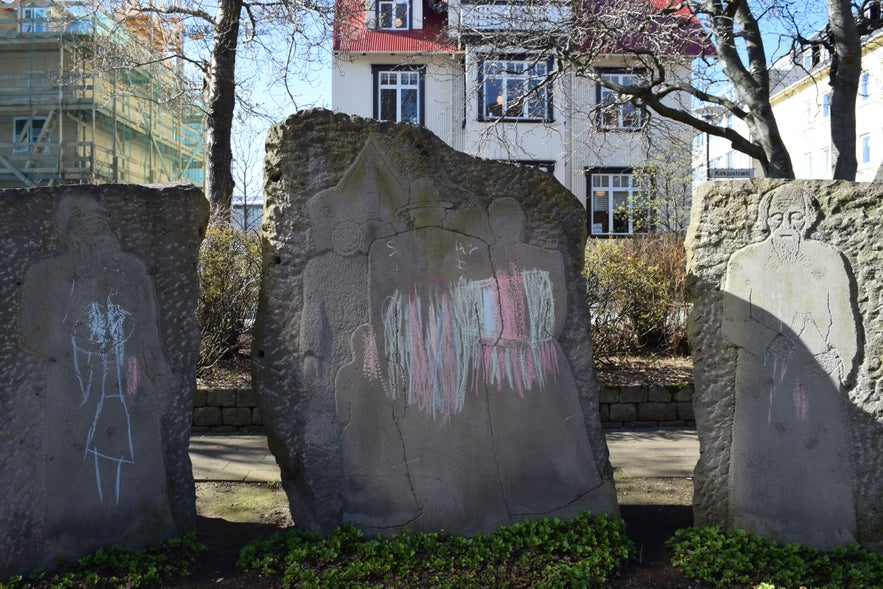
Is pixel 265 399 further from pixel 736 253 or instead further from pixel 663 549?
pixel 736 253

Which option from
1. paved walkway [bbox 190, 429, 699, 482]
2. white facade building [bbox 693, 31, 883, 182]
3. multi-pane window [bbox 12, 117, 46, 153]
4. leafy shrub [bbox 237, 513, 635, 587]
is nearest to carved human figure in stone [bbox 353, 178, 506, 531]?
leafy shrub [bbox 237, 513, 635, 587]

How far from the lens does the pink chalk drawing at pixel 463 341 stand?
3789 millimetres

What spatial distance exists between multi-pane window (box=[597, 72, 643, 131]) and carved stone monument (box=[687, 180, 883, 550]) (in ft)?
20.3

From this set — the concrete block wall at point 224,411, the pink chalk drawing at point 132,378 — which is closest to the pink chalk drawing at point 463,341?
the pink chalk drawing at point 132,378

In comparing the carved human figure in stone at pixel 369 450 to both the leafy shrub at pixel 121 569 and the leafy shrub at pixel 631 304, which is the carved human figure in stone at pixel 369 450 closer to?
the leafy shrub at pixel 121 569

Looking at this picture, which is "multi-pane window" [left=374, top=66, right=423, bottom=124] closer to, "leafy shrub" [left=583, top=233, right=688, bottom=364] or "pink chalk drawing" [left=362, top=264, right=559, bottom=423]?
"leafy shrub" [left=583, top=233, right=688, bottom=364]

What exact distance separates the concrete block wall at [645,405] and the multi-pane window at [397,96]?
1335 cm

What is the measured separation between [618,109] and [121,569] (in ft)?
33.0

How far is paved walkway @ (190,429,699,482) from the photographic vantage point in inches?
210

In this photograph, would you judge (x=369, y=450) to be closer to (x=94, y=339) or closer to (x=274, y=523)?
(x=274, y=523)

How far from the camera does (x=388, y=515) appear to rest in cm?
369

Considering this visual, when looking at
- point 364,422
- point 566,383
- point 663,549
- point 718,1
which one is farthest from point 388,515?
point 718,1

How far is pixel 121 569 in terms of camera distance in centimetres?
330

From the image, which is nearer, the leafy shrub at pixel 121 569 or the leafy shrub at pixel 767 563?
the leafy shrub at pixel 121 569
